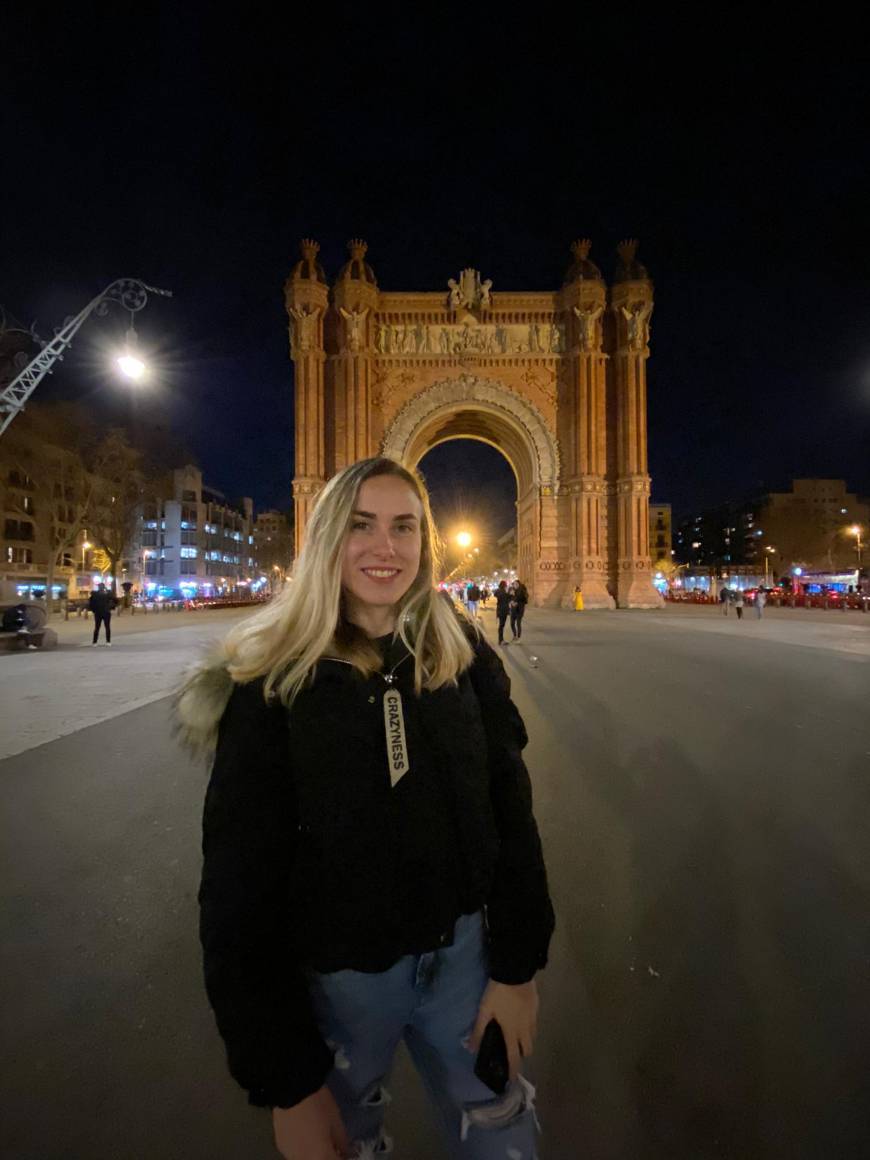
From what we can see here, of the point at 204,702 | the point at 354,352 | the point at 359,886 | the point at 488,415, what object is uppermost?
the point at 354,352

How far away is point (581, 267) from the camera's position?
33594mm

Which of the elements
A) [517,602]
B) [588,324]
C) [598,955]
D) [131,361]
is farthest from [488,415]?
[598,955]

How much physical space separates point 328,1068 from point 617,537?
34899 millimetres

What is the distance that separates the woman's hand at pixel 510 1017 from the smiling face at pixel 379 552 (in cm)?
93

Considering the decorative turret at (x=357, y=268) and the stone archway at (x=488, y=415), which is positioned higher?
the decorative turret at (x=357, y=268)

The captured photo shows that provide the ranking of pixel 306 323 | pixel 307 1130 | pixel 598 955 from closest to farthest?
pixel 307 1130, pixel 598 955, pixel 306 323

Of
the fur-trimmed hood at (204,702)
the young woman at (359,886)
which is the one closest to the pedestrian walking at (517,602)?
the young woman at (359,886)

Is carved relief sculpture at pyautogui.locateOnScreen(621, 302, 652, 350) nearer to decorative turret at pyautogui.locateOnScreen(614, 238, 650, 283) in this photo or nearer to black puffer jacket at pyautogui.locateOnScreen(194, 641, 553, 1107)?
decorative turret at pyautogui.locateOnScreen(614, 238, 650, 283)

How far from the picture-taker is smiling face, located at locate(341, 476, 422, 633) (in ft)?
5.20

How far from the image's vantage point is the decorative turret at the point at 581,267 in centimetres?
3319

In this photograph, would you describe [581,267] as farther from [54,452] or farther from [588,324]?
[54,452]

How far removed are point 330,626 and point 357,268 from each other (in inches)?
1489

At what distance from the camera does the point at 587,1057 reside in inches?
76.4

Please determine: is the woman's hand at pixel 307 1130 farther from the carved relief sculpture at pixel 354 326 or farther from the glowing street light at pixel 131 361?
the carved relief sculpture at pixel 354 326
